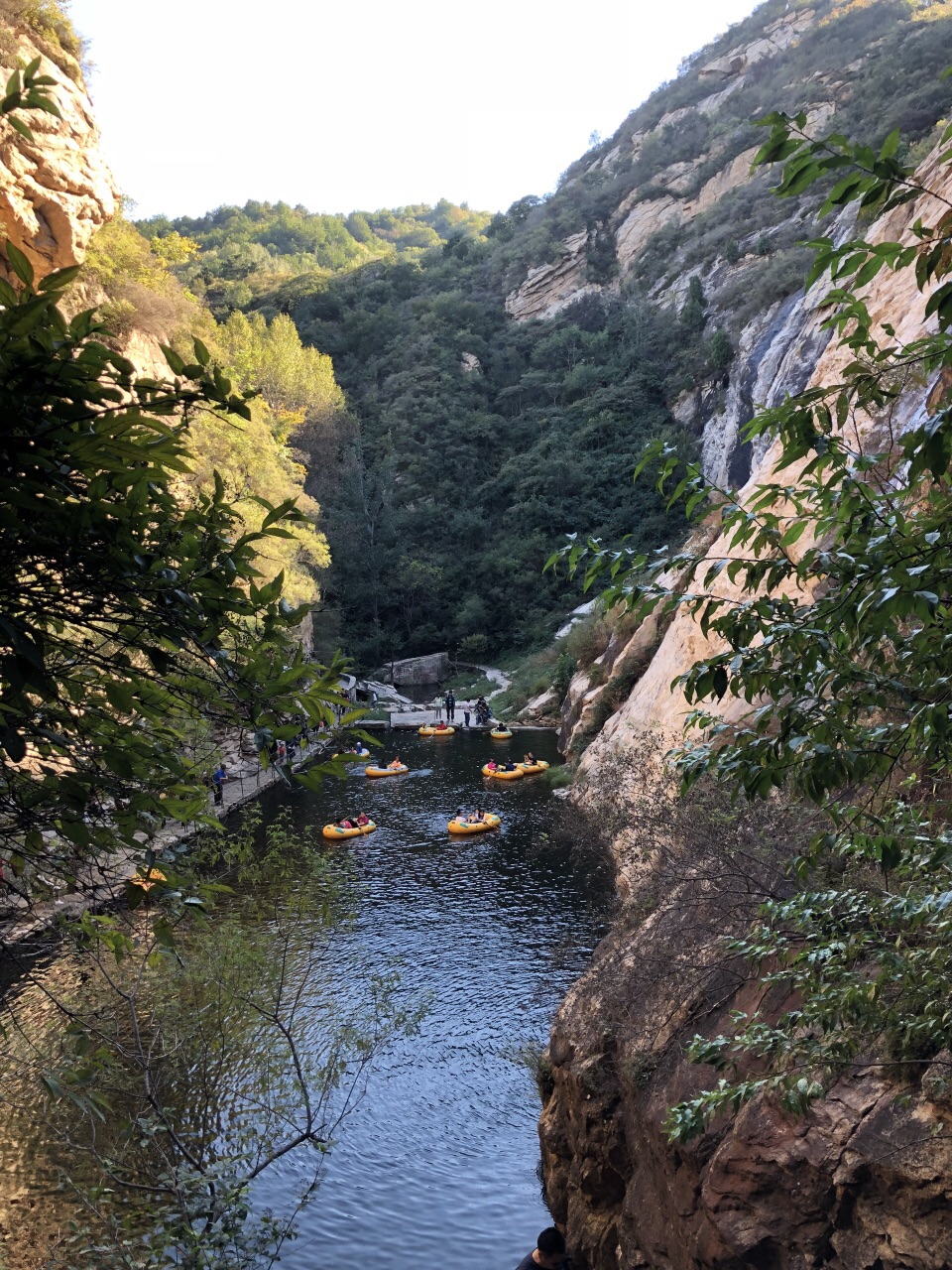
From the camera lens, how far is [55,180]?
1680 centimetres

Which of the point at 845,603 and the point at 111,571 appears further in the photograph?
the point at 845,603

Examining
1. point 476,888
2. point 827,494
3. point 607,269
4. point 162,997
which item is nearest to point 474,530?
point 607,269

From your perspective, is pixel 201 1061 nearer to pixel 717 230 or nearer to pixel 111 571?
pixel 111 571

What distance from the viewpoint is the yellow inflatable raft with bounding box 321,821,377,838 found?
60.0 ft

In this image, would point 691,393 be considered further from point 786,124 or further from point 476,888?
point 786,124

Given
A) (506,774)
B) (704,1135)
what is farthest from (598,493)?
(704,1135)

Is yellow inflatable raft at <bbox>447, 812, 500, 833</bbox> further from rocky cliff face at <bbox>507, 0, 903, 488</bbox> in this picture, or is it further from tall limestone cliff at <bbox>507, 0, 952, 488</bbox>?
rocky cliff face at <bbox>507, 0, 903, 488</bbox>

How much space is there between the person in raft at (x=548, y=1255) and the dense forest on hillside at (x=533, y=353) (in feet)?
101

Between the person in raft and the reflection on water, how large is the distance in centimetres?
102

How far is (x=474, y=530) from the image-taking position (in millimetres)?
46906

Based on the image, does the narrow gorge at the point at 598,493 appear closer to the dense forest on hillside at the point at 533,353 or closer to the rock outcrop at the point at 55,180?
the rock outcrop at the point at 55,180

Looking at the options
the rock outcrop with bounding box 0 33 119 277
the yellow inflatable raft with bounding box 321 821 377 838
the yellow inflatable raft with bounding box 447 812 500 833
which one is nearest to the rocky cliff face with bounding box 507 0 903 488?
the yellow inflatable raft with bounding box 447 812 500 833

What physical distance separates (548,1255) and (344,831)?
11.9m

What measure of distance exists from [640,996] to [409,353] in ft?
172
